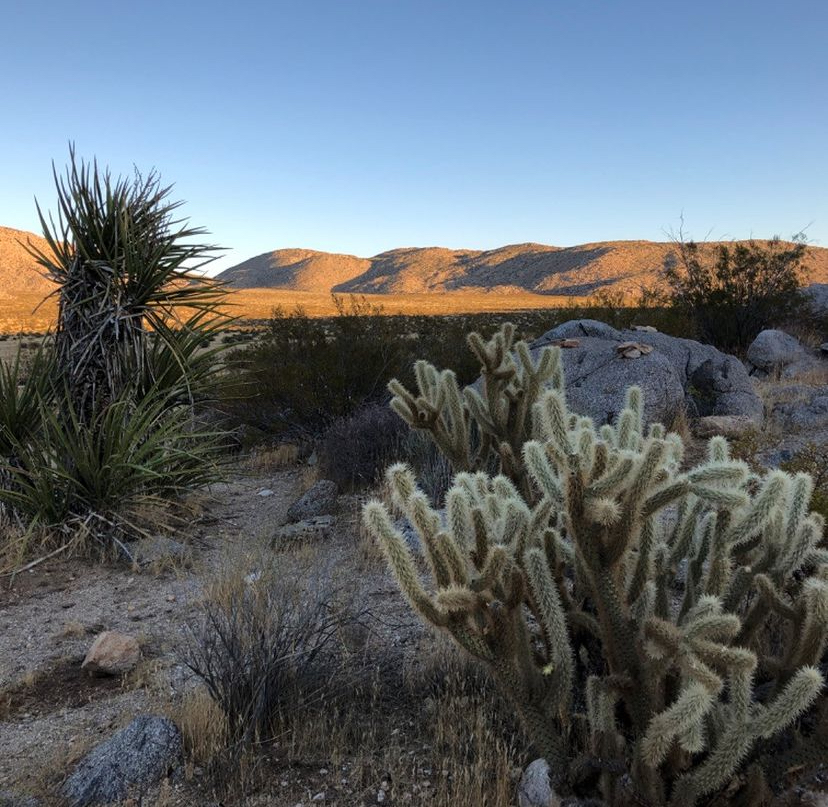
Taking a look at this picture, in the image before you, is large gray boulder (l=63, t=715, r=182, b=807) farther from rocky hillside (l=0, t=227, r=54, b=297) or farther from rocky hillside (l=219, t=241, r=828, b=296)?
rocky hillside (l=0, t=227, r=54, b=297)

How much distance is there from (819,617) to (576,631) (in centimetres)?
103

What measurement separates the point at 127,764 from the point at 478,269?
114007 mm

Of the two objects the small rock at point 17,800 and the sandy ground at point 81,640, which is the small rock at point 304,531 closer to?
the sandy ground at point 81,640

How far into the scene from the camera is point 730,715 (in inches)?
93.7

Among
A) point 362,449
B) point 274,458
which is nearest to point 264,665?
point 362,449

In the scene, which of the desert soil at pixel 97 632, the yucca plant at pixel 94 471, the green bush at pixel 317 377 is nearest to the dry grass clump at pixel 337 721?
the desert soil at pixel 97 632

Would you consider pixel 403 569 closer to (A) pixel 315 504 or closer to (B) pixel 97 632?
(B) pixel 97 632

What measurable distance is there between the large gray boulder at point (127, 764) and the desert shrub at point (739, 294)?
Result: 1376 centimetres

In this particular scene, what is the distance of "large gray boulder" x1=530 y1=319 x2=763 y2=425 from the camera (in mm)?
8180

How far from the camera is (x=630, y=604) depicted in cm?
285

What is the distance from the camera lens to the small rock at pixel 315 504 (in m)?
6.73

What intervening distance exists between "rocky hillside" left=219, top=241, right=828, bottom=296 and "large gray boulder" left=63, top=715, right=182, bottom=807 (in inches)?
2358

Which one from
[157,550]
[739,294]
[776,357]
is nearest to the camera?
[157,550]

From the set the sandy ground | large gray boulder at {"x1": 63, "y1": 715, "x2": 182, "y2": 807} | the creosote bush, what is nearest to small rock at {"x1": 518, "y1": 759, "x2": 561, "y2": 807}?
the creosote bush
